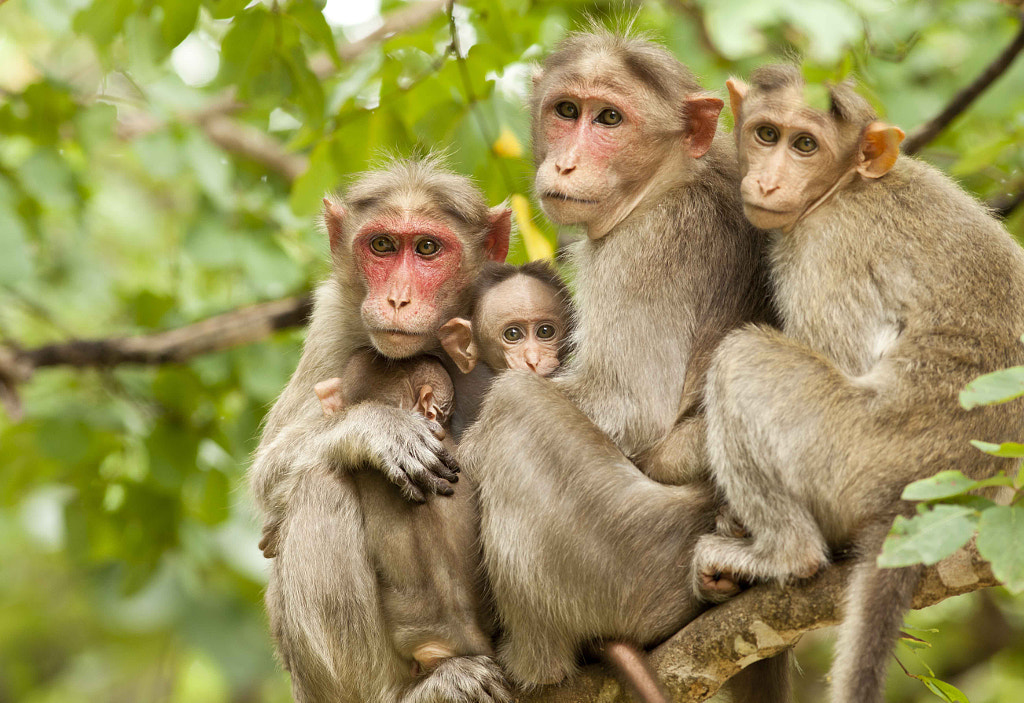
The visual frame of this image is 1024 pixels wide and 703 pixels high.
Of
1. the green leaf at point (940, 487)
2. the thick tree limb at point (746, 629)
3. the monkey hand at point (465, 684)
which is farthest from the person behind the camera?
the monkey hand at point (465, 684)

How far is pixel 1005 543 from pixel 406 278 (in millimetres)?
3101

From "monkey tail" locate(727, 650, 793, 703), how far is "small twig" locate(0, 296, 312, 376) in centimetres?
407

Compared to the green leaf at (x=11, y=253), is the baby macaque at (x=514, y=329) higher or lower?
higher

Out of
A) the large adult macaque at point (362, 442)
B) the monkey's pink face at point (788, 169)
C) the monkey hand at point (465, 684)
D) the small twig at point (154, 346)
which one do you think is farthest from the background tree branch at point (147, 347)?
the monkey's pink face at point (788, 169)

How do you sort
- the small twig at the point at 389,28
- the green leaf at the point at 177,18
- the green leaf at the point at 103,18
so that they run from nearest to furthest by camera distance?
the green leaf at the point at 177,18, the green leaf at the point at 103,18, the small twig at the point at 389,28

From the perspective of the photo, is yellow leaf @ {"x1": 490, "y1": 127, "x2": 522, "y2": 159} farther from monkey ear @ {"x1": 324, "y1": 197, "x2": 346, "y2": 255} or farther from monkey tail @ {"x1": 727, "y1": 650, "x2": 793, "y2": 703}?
monkey tail @ {"x1": 727, "y1": 650, "x2": 793, "y2": 703}

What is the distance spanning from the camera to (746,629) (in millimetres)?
4102

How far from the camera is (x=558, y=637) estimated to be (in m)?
4.49

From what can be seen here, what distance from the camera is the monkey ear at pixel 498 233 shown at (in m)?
5.80

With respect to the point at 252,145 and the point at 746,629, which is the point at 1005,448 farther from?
the point at 252,145

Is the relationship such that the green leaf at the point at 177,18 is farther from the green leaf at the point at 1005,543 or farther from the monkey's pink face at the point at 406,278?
the green leaf at the point at 1005,543

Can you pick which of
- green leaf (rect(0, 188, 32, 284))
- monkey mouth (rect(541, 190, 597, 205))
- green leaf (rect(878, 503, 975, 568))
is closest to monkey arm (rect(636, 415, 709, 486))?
monkey mouth (rect(541, 190, 597, 205))

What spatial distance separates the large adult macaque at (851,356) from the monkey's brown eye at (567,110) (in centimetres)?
99

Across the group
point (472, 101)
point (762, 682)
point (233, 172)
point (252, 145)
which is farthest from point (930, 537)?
point (252, 145)
